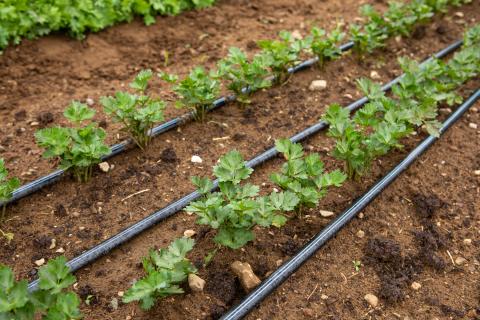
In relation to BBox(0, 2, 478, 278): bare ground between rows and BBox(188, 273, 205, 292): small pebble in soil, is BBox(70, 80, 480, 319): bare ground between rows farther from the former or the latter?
BBox(0, 2, 478, 278): bare ground between rows

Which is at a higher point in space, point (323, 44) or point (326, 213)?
point (323, 44)

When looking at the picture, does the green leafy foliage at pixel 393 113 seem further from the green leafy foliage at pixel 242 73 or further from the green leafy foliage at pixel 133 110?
the green leafy foliage at pixel 133 110

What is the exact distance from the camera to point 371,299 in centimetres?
253

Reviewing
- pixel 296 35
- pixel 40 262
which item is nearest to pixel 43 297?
pixel 40 262

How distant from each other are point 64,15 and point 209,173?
208cm

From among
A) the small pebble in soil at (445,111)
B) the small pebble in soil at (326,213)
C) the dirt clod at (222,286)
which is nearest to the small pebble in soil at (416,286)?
the small pebble in soil at (326,213)

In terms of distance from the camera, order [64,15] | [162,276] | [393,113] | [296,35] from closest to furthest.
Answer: [162,276] → [393,113] → [64,15] → [296,35]

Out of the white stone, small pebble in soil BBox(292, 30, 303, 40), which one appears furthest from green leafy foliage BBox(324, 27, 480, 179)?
small pebble in soil BBox(292, 30, 303, 40)

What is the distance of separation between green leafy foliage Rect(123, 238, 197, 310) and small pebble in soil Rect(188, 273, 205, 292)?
73 millimetres

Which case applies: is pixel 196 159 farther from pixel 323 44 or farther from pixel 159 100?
pixel 323 44

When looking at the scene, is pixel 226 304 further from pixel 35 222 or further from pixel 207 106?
pixel 207 106

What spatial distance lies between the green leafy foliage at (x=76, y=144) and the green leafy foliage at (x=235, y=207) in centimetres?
72

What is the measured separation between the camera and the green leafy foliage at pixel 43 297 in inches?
77.2

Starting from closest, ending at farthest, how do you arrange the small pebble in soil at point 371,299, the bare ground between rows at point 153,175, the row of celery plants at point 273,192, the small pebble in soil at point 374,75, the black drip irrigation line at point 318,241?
1. the row of celery plants at point 273,192
2. the black drip irrigation line at point 318,241
3. the small pebble in soil at point 371,299
4. the bare ground between rows at point 153,175
5. the small pebble in soil at point 374,75
